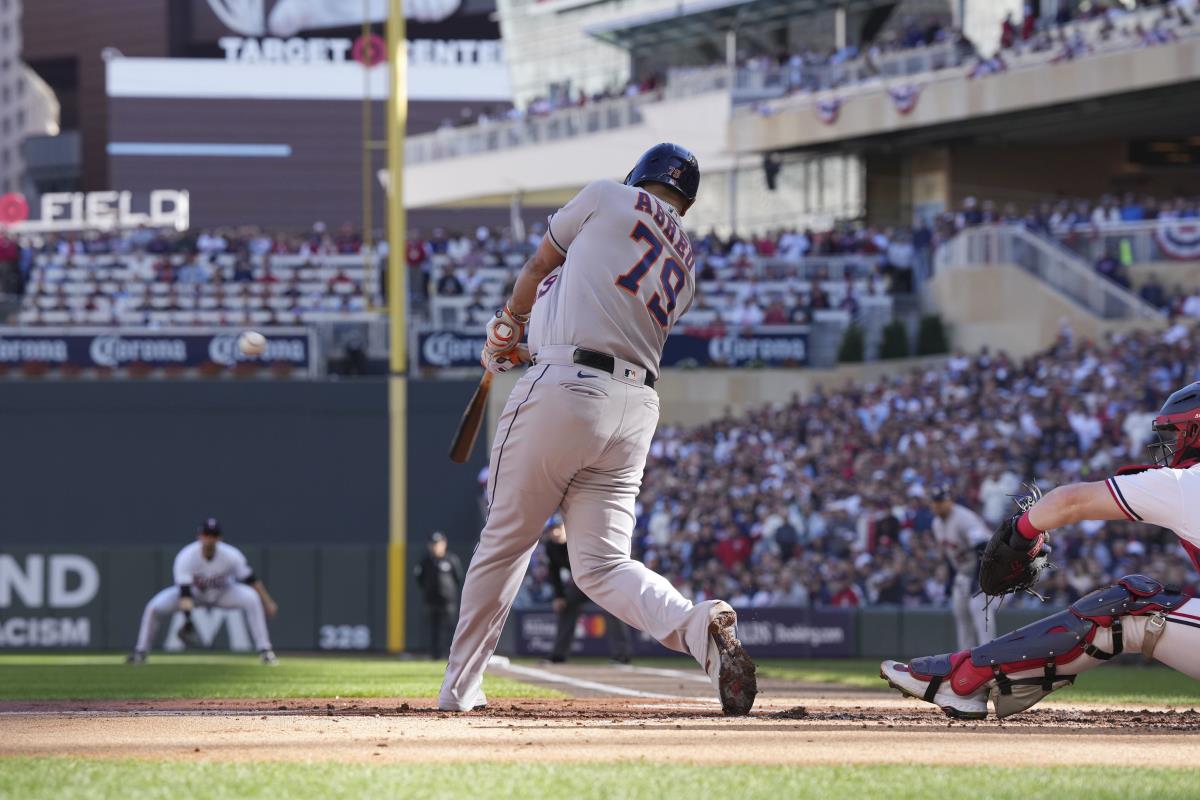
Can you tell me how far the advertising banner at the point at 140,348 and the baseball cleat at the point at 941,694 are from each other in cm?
2085

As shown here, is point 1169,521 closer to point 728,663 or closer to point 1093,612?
point 1093,612

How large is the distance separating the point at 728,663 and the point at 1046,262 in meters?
22.0

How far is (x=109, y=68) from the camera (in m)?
60.9

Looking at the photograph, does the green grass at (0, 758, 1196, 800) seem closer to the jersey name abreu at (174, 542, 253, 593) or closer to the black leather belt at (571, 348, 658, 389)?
the black leather belt at (571, 348, 658, 389)

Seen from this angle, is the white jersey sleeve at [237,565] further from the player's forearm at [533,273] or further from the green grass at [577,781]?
the green grass at [577,781]

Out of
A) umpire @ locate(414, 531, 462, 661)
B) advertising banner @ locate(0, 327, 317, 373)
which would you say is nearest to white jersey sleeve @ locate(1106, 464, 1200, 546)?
umpire @ locate(414, 531, 462, 661)

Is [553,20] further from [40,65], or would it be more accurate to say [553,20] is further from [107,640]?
[107,640]

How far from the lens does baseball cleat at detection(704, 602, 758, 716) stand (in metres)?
6.56

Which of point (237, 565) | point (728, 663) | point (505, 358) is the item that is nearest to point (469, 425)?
point (505, 358)

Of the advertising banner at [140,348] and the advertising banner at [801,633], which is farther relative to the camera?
the advertising banner at [140,348]

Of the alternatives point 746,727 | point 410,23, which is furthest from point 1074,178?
point 746,727

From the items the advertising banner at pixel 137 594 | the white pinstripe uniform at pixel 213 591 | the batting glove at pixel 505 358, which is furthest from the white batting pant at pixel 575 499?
the advertising banner at pixel 137 594

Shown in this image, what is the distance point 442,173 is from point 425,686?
1547 inches

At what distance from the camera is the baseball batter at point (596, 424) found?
6.76 m
